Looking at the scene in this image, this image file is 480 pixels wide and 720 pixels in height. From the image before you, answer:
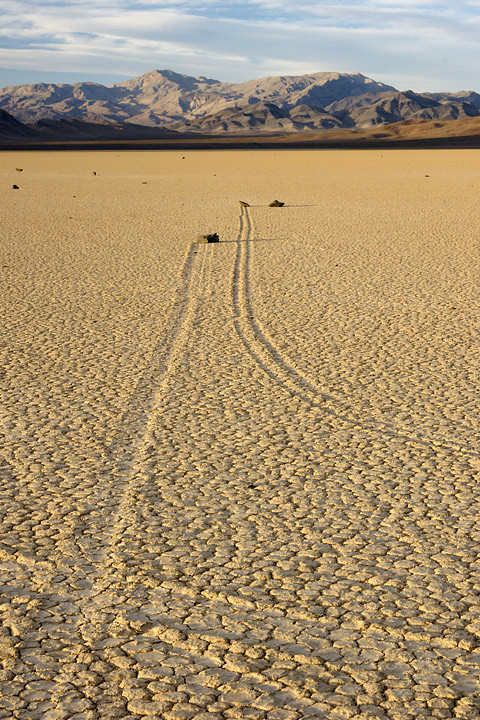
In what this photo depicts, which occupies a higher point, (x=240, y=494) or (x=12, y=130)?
(x=12, y=130)

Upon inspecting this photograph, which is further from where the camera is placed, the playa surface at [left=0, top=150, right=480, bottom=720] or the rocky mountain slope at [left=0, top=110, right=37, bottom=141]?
the rocky mountain slope at [left=0, top=110, right=37, bottom=141]

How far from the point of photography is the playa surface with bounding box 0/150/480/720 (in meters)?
3.14

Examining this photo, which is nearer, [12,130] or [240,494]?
[240,494]

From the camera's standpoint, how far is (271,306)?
9.85 metres

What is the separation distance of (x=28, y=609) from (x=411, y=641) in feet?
5.20

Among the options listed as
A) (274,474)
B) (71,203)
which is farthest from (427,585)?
(71,203)

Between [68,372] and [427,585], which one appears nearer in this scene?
[427,585]

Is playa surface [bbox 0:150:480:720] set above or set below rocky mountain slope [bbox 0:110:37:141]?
below

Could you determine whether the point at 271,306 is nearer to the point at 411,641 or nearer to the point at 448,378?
the point at 448,378

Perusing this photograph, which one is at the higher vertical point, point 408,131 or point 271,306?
point 408,131

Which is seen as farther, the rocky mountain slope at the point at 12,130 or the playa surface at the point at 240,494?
the rocky mountain slope at the point at 12,130

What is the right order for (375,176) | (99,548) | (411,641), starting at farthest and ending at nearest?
(375,176) → (99,548) → (411,641)

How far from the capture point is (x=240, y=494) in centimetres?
480

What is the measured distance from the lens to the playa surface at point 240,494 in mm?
3145
